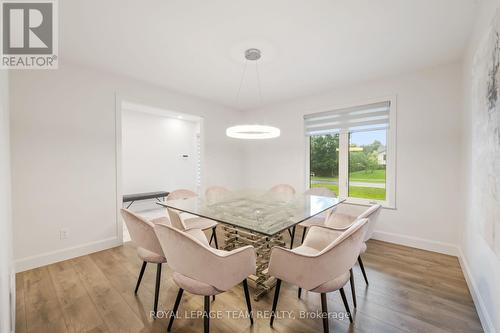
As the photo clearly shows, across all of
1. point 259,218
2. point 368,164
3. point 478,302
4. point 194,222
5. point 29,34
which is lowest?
point 478,302

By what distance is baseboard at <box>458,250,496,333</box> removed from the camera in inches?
56.8

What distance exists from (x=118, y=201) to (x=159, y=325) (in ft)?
6.86

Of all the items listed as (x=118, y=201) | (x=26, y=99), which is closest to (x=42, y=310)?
(x=118, y=201)

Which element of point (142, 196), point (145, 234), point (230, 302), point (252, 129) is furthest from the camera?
point (142, 196)

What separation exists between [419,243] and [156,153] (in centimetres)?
572

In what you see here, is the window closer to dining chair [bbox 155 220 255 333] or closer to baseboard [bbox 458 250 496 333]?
baseboard [bbox 458 250 496 333]

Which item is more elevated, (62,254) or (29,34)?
(29,34)

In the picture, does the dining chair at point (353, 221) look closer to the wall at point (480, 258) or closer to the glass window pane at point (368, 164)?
the wall at point (480, 258)

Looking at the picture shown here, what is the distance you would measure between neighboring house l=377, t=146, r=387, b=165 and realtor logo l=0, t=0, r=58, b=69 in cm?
415

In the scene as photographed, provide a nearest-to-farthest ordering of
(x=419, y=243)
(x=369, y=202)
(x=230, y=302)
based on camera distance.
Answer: (x=230, y=302) → (x=419, y=243) → (x=369, y=202)

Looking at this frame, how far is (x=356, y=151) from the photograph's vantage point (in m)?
3.56

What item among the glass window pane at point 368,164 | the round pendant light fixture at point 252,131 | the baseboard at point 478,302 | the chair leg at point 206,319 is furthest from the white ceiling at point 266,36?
the baseboard at point 478,302

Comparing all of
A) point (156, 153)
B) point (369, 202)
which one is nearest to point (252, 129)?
point (369, 202)

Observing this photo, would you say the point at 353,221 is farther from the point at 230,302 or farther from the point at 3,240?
the point at 3,240
